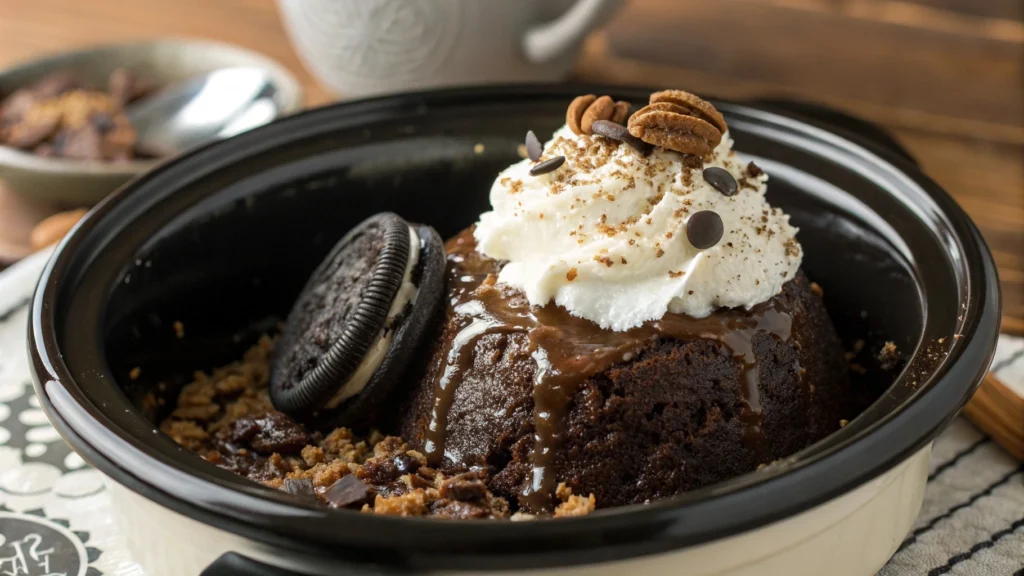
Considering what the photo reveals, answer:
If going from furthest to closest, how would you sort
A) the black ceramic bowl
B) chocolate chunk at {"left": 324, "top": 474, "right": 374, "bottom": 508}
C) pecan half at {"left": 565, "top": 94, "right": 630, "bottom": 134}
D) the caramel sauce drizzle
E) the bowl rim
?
the bowl rim, pecan half at {"left": 565, "top": 94, "right": 630, "bottom": 134}, the caramel sauce drizzle, chocolate chunk at {"left": 324, "top": 474, "right": 374, "bottom": 508}, the black ceramic bowl

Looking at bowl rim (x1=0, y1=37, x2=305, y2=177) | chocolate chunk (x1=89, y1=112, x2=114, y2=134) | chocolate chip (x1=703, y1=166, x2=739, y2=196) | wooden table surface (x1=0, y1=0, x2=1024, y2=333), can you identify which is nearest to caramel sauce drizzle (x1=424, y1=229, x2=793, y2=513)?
chocolate chip (x1=703, y1=166, x2=739, y2=196)

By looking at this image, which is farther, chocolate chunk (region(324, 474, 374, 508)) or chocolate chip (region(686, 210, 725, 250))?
chocolate chip (region(686, 210, 725, 250))

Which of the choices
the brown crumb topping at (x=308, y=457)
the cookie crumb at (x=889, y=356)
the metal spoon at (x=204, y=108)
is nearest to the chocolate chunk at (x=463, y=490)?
the brown crumb topping at (x=308, y=457)

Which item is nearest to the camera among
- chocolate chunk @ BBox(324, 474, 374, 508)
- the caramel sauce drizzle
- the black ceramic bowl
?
the black ceramic bowl

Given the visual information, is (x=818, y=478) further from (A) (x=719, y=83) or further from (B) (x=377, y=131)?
(A) (x=719, y=83)

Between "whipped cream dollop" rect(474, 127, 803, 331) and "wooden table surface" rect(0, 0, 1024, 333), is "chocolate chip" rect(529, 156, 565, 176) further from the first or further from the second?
"wooden table surface" rect(0, 0, 1024, 333)
